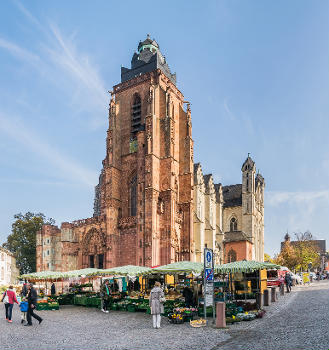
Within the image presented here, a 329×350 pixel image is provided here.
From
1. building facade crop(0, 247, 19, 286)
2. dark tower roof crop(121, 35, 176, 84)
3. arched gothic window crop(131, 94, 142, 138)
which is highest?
dark tower roof crop(121, 35, 176, 84)

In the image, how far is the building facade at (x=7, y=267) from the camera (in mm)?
54125

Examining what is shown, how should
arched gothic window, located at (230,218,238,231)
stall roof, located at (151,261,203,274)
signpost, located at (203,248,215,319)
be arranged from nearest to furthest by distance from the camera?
1. signpost, located at (203,248,215,319)
2. stall roof, located at (151,261,203,274)
3. arched gothic window, located at (230,218,238,231)

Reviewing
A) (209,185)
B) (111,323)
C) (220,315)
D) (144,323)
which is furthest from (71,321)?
(209,185)

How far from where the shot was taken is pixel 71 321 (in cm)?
1825

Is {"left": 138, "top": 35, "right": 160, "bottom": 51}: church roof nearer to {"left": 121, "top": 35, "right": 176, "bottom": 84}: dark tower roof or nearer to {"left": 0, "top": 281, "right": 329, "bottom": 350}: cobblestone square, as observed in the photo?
{"left": 121, "top": 35, "right": 176, "bottom": 84}: dark tower roof

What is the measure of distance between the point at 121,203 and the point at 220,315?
31.1 m

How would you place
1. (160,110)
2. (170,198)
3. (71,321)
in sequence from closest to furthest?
1. (71,321)
2. (170,198)
3. (160,110)

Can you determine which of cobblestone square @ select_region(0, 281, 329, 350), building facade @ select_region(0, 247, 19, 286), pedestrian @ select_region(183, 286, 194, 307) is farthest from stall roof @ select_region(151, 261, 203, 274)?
building facade @ select_region(0, 247, 19, 286)

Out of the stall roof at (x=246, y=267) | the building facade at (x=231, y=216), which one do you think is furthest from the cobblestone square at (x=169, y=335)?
the building facade at (x=231, y=216)

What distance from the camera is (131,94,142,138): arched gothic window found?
4706 cm

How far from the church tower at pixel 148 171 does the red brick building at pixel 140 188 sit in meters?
0.09

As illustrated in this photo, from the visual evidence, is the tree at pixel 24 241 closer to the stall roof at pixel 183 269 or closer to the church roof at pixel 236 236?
the church roof at pixel 236 236

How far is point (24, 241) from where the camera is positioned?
58781 millimetres

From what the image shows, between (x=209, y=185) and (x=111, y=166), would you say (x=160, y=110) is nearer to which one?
(x=111, y=166)
